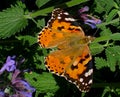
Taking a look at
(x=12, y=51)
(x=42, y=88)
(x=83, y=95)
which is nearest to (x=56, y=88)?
(x=42, y=88)

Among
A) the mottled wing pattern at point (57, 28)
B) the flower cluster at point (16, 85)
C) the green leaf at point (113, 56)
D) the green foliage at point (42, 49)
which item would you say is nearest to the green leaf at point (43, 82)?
the green foliage at point (42, 49)

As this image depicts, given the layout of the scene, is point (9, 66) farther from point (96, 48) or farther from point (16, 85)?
point (96, 48)

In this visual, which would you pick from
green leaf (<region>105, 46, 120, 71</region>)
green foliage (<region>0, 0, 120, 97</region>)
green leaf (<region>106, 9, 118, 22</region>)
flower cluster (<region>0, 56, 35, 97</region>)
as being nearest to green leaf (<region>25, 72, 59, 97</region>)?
green foliage (<region>0, 0, 120, 97</region>)

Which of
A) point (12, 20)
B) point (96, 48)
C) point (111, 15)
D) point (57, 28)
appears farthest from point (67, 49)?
point (12, 20)

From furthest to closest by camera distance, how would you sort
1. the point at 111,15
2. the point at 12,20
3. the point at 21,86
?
1. the point at 12,20
2. the point at 111,15
3. the point at 21,86

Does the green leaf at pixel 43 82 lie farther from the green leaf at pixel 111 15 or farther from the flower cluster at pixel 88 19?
the green leaf at pixel 111 15

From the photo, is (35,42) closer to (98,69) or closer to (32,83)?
(32,83)

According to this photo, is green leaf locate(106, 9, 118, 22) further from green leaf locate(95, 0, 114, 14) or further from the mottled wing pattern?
the mottled wing pattern
